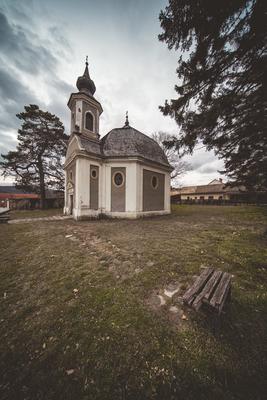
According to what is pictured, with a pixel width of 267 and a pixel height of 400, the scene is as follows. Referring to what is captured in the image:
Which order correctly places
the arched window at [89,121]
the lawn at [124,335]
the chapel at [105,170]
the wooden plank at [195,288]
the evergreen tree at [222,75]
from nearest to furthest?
the lawn at [124,335]
the wooden plank at [195,288]
the evergreen tree at [222,75]
the chapel at [105,170]
the arched window at [89,121]

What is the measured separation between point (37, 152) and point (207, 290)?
2383 centimetres

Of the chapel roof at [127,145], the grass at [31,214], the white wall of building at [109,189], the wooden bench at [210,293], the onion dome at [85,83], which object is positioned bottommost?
the wooden bench at [210,293]

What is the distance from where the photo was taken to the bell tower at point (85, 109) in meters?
13.3

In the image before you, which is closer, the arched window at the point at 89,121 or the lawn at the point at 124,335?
the lawn at the point at 124,335

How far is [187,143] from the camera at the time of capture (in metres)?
5.11

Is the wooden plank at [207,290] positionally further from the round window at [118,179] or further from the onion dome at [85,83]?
the onion dome at [85,83]

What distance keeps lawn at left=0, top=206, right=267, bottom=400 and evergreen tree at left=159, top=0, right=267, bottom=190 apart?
4007 mm

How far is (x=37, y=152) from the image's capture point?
20.0 m

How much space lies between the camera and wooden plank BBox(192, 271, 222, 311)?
82.6 inches

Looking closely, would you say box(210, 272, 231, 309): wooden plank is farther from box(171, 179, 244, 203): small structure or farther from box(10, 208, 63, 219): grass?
box(171, 179, 244, 203): small structure

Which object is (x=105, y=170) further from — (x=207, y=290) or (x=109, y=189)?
(x=207, y=290)

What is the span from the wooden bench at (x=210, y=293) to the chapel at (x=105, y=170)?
10.0m

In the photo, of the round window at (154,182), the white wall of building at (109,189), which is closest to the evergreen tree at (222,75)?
the white wall of building at (109,189)

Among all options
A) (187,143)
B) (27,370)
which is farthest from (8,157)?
(27,370)
